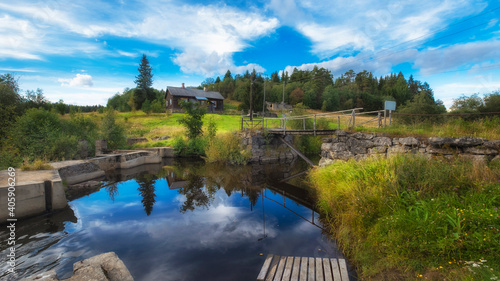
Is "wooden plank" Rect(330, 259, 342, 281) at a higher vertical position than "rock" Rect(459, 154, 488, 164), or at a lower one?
lower

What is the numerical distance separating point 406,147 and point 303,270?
6.74 metres

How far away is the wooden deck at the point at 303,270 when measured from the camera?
14.6 feet

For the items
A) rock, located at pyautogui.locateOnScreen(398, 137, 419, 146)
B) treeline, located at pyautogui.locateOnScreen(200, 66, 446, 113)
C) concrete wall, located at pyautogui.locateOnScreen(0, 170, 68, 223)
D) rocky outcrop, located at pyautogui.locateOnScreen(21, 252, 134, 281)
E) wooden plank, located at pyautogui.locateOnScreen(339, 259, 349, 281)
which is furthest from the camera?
treeline, located at pyautogui.locateOnScreen(200, 66, 446, 113)

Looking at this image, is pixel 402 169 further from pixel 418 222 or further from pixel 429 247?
pixel 429 247

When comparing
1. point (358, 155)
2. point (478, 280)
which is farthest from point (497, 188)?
point (358, 155)

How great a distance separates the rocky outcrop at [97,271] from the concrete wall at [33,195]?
5065 millimetres

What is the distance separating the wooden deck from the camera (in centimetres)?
446

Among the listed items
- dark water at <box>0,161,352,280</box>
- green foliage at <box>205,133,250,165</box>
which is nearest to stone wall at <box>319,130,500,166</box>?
dark water at <box>0,161,352,280</box>

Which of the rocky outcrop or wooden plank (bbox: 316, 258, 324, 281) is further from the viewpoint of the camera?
Answer: wooden plank (bbox: 316, 258, 324, 281)

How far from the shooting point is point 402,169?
6.45m

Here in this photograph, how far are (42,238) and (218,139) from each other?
45.7 ft

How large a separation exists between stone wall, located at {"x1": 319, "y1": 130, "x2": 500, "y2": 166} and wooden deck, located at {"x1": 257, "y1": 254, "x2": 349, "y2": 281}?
216 inches

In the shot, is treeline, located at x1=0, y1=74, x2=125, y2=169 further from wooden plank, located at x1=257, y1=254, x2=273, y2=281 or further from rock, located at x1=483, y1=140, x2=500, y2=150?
rock, located at x1=483, y1=140, x2=500, y2=150

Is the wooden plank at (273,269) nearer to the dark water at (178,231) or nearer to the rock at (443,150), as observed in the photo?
the dark water at (178,231)
